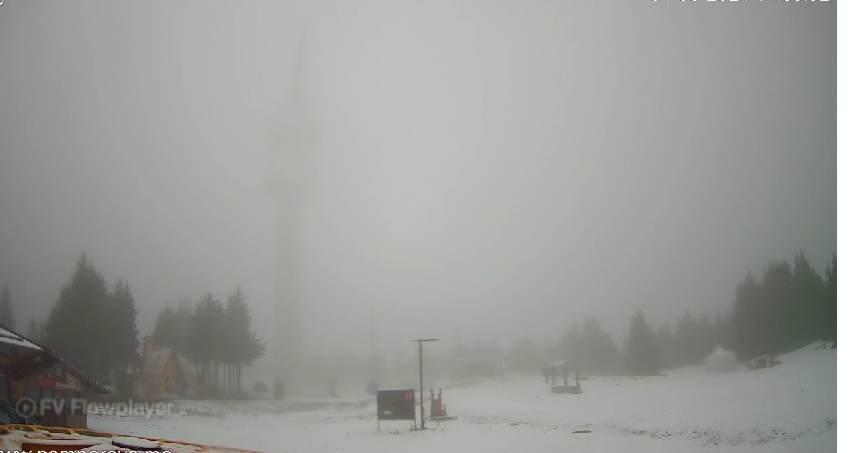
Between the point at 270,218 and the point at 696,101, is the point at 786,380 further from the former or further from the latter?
the point at 270,218

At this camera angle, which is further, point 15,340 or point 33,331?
point 33,331

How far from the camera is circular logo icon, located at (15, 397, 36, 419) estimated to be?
187 inches

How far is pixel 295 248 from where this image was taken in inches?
212

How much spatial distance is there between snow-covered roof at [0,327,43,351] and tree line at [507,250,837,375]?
3.94 m

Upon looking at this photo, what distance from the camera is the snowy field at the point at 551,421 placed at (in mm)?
5086

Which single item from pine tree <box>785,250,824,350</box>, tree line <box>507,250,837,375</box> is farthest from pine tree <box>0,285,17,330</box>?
pine tree <box>785,250,824,350</box>

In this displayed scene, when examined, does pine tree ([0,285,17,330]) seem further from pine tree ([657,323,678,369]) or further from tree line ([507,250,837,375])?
pine tree ([657,323,678,369])

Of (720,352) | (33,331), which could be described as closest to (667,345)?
(720,352)

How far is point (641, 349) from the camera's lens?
5.48m

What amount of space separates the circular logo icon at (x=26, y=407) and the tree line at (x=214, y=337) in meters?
0.98

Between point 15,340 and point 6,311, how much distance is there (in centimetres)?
35

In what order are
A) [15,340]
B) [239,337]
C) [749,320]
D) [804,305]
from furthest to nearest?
[804,305] → [749,320] → [239,337] → [15,340]

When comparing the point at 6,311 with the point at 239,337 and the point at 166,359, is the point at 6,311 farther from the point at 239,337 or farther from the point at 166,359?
the point at 239,337

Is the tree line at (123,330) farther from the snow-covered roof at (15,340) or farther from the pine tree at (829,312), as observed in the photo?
the pine tree at (829,312)
